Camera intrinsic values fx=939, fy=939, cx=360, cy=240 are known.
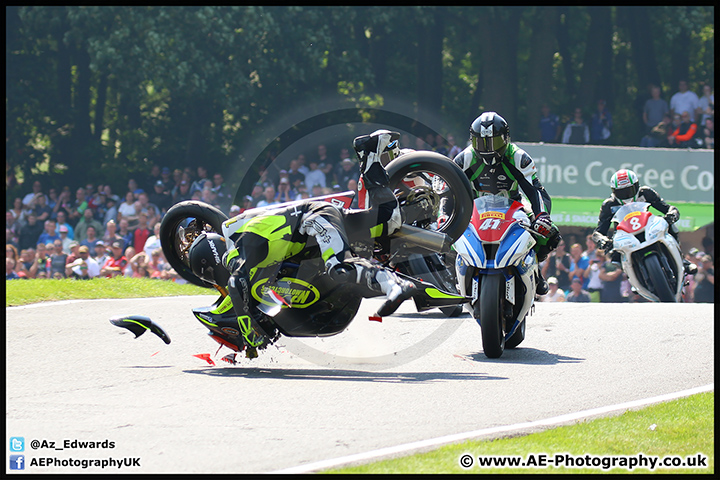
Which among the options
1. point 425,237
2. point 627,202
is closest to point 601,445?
point 425,237

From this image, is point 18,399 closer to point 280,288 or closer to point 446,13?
point 280,288

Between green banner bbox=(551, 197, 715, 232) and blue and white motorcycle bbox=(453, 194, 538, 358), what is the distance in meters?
9.62

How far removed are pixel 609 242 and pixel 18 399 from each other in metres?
8.53

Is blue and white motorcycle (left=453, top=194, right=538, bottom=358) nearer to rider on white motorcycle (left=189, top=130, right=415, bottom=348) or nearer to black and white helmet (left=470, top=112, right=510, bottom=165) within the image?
black and white helmet (left=470, top=112, right=510, bottom=165)

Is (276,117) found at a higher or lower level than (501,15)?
lower

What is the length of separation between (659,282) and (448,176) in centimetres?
574

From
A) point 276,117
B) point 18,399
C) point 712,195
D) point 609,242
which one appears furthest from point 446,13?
point 18,399

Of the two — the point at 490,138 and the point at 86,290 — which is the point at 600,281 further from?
the point at 490,138

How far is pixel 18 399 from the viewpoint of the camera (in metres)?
5.84

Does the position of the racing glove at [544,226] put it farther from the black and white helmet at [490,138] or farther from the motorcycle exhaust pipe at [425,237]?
the motorcycle exhaust pipe at [425,237]

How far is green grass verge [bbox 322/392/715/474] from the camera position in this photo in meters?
4.37

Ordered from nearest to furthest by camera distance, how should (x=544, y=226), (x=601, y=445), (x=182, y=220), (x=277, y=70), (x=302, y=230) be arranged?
(x=601, y=445) → (x=302, y=230) → (x=544, y=226) → (x=182, y=220) → (x=277, y=70)

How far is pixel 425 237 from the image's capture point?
7121 mm

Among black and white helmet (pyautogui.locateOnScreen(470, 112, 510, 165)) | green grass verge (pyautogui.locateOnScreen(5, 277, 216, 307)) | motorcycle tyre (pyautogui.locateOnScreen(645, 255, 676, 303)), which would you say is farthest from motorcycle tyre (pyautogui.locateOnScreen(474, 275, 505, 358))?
green grass verge (pyautogui.locateOnScreen(5, 277, 216, 307))
